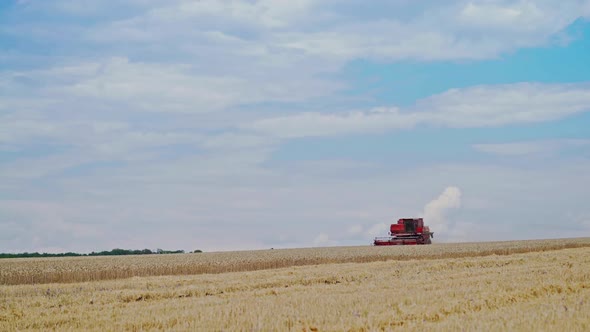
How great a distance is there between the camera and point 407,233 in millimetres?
59156

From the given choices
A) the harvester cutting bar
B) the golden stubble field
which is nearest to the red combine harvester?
the harvester cutting bar

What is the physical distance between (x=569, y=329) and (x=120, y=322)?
8.01 m

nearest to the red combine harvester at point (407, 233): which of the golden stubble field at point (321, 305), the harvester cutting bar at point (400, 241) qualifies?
the harvester cutting bar at point (400, 241)

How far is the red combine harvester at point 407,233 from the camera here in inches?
2276

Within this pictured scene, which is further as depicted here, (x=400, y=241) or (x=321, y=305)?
(x=400, y=241)

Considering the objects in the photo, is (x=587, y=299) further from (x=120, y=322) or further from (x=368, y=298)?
(x=120, y=322)

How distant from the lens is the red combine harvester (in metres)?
57.8

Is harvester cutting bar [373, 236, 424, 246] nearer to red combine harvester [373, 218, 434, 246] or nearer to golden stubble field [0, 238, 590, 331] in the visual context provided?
red combine harvester [373, 218, 434, 246]

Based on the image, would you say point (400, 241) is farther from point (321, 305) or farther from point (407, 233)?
point (321, 305)

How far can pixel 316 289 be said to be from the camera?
17.5 meters

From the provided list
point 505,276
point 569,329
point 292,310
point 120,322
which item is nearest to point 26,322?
point 120,322

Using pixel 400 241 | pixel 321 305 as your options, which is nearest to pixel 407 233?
pixel 400 241

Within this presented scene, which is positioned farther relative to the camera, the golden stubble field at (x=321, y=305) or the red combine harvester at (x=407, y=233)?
the red combine harvester at (x=407, y=233)

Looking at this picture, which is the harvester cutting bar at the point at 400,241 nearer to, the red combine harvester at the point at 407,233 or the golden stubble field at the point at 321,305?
the red combine harvester at the point at 407,233
